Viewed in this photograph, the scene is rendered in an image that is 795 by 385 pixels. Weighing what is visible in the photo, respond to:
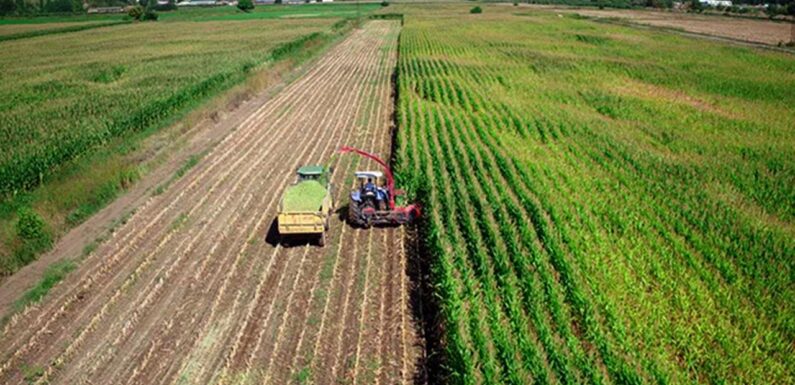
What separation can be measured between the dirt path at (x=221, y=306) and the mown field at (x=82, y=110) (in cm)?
209

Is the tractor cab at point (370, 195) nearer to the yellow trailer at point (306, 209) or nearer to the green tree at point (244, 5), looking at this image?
the yellow trailer at point (306, 209)

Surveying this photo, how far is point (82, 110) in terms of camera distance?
25859 mm

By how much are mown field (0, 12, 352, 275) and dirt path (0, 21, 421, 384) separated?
2.09m

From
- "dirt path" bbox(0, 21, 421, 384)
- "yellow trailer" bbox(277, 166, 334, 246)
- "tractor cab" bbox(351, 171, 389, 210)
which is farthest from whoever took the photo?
"tractor cab" bbox(351, 171, 389, 210)

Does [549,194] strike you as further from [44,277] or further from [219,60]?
[219,60]

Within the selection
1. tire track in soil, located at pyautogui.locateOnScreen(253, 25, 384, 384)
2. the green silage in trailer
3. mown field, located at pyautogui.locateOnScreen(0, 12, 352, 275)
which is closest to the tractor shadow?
tire track in soil, located at pyautogui.locateOnScreen(253, 25, 384, 384)

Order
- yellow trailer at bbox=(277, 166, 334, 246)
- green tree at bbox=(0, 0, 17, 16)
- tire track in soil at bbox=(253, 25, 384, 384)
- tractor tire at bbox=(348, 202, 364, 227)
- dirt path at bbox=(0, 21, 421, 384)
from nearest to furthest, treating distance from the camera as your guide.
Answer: tire track in soil at bbox=(253, 25, 384, 384) < dirt path at bbox=(0, 21, 421, 384) < yellow trailer at bbox=(277, 166, 334, 246) < tractor tire at bbox=(348, 202, 364, 227) < green tree at bbox=(0, 0, 17, 16)

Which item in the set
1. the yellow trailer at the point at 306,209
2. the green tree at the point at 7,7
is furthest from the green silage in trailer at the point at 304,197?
the green tree at the point at 7,7

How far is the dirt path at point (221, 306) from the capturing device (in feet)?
29.2

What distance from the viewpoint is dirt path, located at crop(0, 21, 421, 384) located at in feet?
29.2

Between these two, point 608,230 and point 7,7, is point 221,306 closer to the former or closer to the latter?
point 608,230

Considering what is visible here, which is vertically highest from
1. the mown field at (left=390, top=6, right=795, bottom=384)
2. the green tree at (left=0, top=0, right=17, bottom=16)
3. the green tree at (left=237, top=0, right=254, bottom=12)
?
the green tree at (left=237, top=0, right=254, bottom=12)

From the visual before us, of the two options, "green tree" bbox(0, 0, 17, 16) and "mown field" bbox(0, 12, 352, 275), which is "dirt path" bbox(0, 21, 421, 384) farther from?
"green tree" bbox(0, 0, 17, 16)

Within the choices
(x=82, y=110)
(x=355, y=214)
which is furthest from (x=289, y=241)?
(x=82, y=110)
